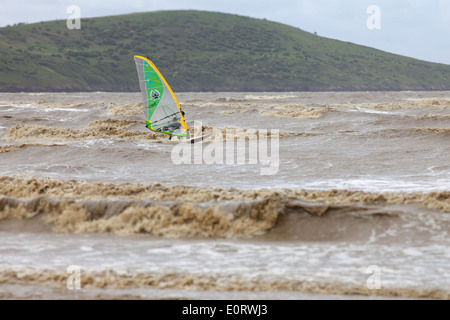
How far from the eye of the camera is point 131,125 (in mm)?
28312

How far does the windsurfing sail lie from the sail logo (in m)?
0.92

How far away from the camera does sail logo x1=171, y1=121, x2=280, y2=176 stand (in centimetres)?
1772

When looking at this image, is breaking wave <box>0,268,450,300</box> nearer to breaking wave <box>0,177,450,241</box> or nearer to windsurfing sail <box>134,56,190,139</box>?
breaking wave <box>0,177,450,241</box>

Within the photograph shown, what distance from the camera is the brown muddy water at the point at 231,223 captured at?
7.37 m

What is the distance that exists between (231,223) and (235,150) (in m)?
10.2

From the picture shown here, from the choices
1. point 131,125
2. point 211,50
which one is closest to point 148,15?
point 211,50

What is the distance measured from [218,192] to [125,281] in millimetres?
4866

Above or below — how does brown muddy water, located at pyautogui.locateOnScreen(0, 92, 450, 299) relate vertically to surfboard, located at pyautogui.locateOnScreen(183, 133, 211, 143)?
below

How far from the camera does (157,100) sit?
802 inches

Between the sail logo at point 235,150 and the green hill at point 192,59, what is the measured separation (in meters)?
89.1

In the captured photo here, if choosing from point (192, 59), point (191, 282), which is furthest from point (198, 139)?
point (192, 59)

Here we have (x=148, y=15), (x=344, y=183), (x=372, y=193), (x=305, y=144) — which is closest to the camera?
(x=372, y=193)

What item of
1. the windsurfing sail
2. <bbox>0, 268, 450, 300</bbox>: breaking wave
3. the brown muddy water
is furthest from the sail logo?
<bbox>0, 268, 450, 300</bbox>: breaking wave
